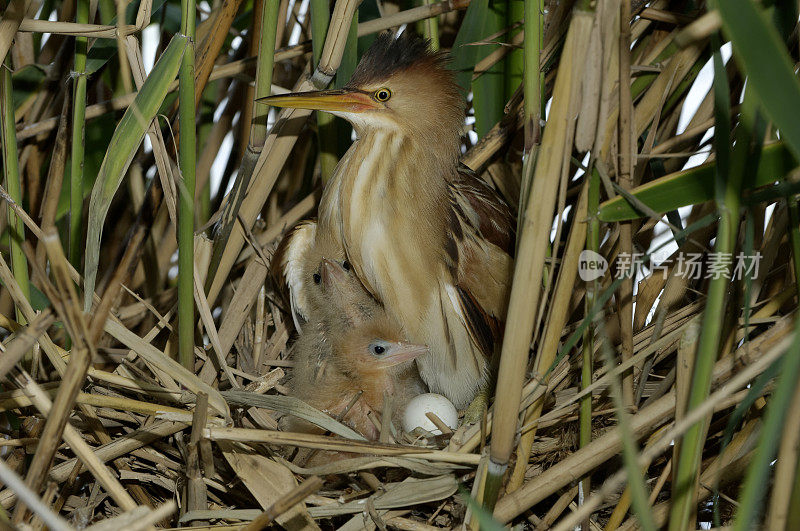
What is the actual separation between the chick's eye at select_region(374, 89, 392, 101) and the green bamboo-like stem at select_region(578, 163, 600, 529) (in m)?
0.57

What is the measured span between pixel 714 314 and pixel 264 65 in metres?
0.79

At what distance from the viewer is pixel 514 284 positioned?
0.89 meters

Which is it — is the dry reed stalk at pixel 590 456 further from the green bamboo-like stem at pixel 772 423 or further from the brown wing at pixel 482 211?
the brown wing at pixel 482 211

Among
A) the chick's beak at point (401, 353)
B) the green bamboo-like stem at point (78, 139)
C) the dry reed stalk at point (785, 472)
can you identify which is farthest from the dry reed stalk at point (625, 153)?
the green bamboo-like stem at point (78, 139)

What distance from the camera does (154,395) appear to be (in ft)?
3.98

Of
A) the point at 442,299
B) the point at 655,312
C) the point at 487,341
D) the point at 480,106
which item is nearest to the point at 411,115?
the point at 480,106

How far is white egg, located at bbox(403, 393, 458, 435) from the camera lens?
138 centimetres

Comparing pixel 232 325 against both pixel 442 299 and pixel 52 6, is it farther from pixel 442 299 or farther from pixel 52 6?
pixel 52 6

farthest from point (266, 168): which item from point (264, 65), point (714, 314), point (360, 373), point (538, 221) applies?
point (714, 314)

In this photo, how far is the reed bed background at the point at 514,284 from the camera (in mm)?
830

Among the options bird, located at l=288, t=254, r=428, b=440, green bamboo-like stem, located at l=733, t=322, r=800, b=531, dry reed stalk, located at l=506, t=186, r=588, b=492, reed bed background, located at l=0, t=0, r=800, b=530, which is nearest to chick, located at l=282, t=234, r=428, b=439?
bird, located at l=288, t=254, r=428, b=440

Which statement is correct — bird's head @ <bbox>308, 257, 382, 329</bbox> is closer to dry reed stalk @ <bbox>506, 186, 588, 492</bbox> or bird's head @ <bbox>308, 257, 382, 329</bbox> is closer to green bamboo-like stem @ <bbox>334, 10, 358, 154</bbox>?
green bamboo-like stem @ <bbox>334, 10, 358, 154</bbox>

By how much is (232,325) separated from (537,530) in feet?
2.38

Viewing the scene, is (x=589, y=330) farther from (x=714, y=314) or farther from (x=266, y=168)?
(x=266, y=168)
